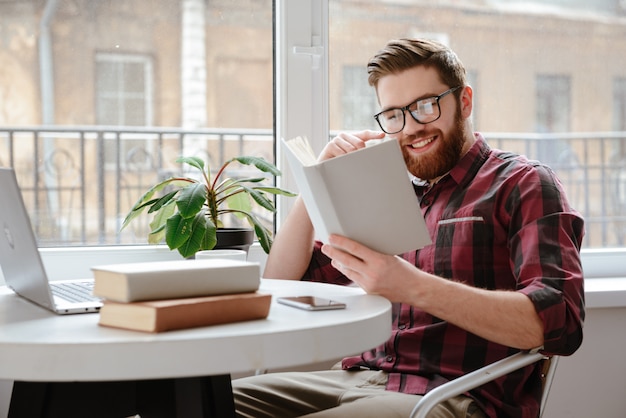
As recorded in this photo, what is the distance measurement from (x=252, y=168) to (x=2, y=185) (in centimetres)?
146

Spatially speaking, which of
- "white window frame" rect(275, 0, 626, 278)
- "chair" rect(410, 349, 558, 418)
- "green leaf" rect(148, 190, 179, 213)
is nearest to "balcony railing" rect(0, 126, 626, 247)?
"white window frame" rect(275, 0, 626, 278)

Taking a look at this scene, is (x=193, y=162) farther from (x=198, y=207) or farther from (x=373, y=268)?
(x=373, y=268)

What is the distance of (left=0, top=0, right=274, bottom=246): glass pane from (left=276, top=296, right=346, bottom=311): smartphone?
1.33 m

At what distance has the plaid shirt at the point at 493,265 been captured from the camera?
148 centimetres

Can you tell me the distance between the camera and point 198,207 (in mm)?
2037

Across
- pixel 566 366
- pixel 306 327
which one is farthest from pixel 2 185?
pixel 566 366

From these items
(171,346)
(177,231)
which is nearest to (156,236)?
(177,231)

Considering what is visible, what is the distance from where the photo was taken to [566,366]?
246 centimetres

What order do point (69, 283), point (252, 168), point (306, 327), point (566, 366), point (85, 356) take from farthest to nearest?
point (252, 168) < point (566, 366) < point (69, 283) < point (306, 327) < point (85, 356)

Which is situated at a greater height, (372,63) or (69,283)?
(372,63)

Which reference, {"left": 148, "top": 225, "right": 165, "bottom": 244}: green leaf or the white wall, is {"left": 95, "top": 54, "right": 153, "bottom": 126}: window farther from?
the white wall

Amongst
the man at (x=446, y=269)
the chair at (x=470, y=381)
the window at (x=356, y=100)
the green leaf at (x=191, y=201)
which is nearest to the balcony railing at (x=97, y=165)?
the window at (x=356, y=100)

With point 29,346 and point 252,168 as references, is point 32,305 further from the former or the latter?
point 252,168

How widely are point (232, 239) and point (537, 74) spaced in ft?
4.40
